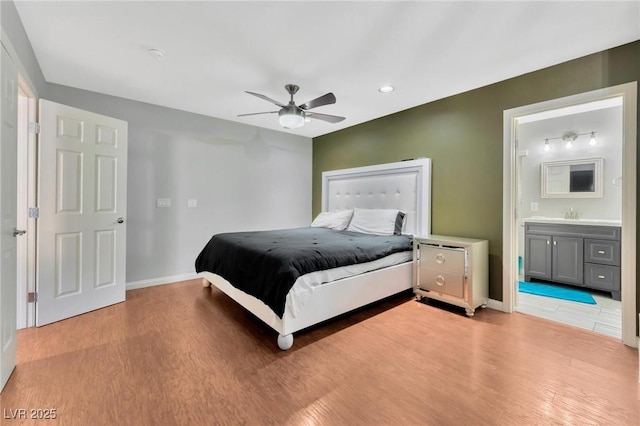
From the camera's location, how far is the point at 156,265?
12.1ft

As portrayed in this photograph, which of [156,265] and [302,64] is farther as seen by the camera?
[156,265]

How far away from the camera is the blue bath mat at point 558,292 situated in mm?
3242

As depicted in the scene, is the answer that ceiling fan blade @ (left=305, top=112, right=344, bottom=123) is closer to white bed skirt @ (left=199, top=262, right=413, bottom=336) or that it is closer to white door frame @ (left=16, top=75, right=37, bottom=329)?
white bed skirt @ (left=199, top=262, right=413, bottom=336)

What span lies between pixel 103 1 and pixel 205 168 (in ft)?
7.90

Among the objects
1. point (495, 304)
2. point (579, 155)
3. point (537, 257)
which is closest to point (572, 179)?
point (579, 155)

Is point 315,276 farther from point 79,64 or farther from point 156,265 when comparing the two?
point 79,64

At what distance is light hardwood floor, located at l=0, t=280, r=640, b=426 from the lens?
1.46 metres

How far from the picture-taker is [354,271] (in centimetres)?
262

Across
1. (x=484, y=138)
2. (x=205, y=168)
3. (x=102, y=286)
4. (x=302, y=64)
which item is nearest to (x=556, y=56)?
(x=484, y=138)

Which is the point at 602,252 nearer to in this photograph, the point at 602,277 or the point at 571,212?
the point at 602,277

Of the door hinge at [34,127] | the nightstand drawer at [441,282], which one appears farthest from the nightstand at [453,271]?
the door hinge at [34,127]

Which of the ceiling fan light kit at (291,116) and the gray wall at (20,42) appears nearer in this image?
the gray wall at (20,42)

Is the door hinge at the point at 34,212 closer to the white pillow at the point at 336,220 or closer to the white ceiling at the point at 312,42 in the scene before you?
the white ceiling at the point at 312,42

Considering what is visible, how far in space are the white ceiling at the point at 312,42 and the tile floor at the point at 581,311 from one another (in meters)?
2.42
